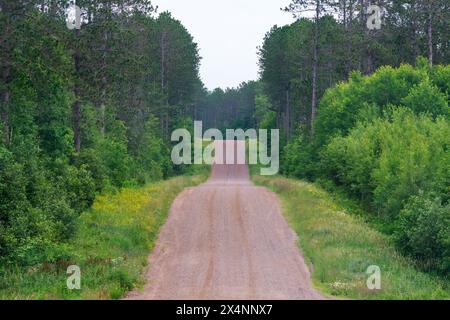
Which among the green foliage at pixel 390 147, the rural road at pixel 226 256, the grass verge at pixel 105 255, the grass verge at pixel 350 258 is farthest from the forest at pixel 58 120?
the green foliage at pixel 390 147

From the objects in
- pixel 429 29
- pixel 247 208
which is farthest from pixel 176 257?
pixel 429 29

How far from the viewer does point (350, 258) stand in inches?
802

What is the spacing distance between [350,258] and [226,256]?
4123mm

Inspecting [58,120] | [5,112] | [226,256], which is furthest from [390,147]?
[5,112]

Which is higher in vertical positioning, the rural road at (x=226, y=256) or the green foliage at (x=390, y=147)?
the green foliage at (x=390, y=147)

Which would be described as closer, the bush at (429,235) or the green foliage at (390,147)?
the bush at (429,235)

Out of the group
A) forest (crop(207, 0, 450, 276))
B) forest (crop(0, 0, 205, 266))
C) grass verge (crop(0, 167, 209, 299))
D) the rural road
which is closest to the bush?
forest (crop(207, 0, 450, 276))

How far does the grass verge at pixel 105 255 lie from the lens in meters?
16.2

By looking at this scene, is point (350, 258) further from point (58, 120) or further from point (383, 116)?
point (383, 116)

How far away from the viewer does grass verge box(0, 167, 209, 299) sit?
16.2 m

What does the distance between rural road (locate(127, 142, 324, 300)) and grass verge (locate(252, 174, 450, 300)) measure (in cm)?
54

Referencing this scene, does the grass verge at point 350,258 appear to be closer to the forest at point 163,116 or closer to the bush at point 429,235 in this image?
the bush at point 429,235

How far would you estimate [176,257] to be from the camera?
21.9 m

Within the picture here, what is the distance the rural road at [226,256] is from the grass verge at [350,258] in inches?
21.3
